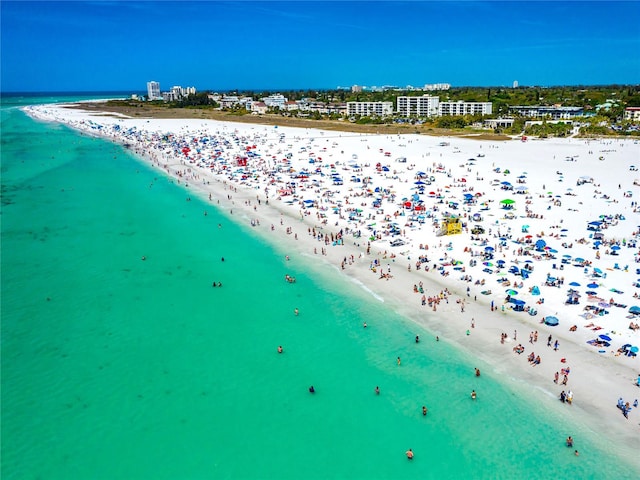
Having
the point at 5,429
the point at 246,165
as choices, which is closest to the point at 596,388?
the point at 5,429

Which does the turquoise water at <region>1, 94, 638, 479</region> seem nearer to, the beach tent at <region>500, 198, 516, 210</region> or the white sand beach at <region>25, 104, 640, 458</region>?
the white sand beach at <region>25, 104, 640, 458</region>

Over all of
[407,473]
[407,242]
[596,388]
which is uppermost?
[407,242]

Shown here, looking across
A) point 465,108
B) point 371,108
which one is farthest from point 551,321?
point 371,108

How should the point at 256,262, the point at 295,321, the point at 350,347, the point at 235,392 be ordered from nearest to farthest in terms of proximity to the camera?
the point at 235,392 → the point at 350,347 → the point at 295,321 → the point at 256,262

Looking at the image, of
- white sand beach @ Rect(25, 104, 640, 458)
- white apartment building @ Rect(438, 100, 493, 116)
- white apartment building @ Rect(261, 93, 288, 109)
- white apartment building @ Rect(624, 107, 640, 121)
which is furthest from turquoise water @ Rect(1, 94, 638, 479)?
white apartment building @ Rect(261, 93, 288, 109)

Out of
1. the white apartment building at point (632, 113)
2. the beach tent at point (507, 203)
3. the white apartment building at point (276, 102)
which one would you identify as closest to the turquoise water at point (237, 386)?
the beach tent at point (507, 203)

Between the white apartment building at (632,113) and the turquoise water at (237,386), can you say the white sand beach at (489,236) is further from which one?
the white apartment building at (632,113)

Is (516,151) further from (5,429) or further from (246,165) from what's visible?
(5,429)
